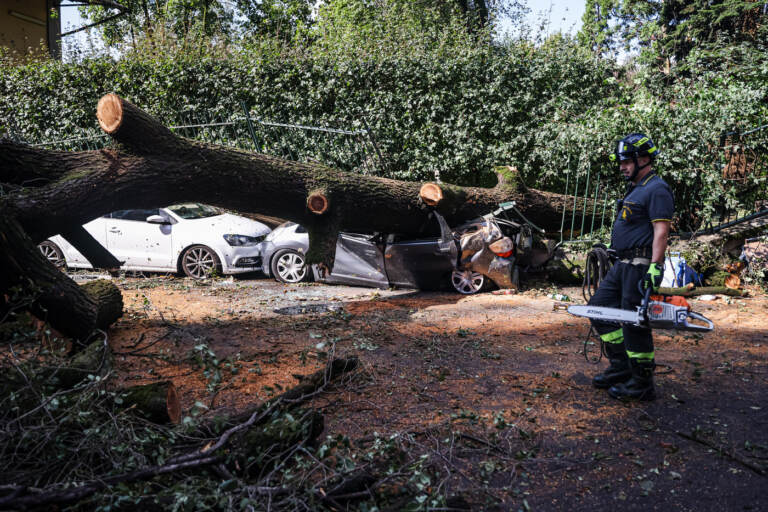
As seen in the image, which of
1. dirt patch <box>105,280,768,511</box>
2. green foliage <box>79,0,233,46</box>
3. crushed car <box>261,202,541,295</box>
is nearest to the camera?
dirt patch <box>105,280,768,511</box>

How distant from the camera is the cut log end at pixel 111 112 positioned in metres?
5.63

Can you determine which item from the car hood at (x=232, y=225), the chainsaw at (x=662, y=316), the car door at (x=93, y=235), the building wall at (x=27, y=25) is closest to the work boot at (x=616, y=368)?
the chainsaw at (x=662, y=316)

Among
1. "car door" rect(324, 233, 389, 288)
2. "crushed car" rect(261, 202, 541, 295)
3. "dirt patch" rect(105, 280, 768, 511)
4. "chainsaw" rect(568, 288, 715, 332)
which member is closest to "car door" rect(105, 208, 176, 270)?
"dirt patch" rect(105, 280, 768, 511)

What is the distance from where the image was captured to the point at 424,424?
362cm

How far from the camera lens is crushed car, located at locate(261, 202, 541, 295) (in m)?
8.16

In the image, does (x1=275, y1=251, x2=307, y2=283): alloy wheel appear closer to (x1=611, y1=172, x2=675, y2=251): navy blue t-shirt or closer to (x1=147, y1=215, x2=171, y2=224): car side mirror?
(x1=147, y1=215, x2=171, y2=224): car side mirror

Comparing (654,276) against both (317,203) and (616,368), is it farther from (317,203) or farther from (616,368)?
(317,203)

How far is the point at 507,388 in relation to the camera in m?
4.37

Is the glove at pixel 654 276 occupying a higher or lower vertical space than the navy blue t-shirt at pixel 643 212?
lower

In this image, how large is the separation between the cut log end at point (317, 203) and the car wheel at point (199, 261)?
3118mm

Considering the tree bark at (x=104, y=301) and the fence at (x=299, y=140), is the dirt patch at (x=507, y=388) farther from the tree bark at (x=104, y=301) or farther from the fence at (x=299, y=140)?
the fence at (x=299, y=140)

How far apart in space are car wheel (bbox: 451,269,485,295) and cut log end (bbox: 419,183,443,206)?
116 centimetres

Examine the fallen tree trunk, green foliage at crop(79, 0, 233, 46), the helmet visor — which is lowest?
the fallen tree trunk

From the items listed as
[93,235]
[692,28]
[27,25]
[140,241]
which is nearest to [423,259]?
[140,241]
